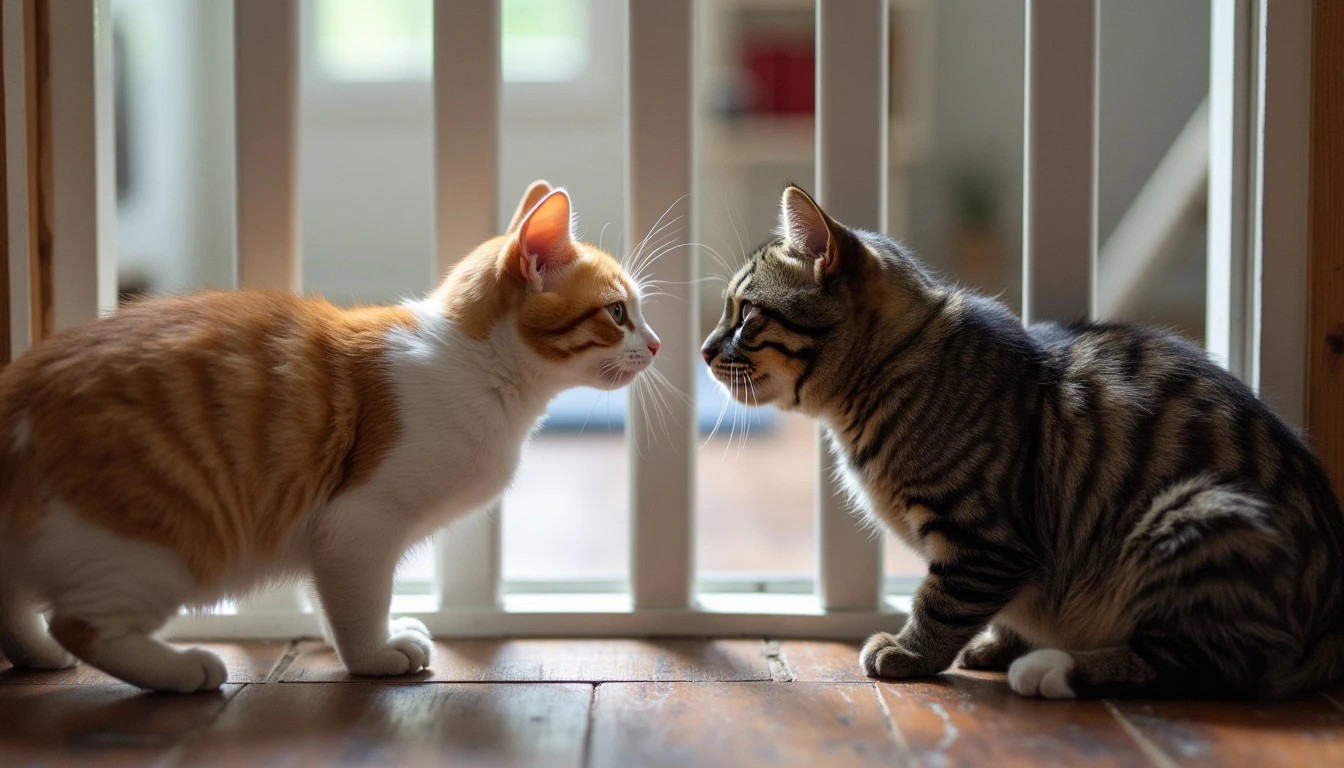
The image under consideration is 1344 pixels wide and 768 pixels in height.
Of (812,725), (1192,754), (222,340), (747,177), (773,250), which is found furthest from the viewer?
(747,177)

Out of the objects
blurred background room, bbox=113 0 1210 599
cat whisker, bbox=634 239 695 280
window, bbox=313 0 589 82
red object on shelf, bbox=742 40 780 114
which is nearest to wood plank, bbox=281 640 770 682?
cat whisker, bbox=634 239 695 280

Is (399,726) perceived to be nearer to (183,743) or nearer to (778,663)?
(183,743)

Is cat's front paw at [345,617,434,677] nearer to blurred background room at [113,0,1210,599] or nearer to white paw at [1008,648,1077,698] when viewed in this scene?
white paw at [1008,648,1077,698]

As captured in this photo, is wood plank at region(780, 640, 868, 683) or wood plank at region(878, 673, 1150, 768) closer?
wood plank at region(878, 673, 1150, 768)

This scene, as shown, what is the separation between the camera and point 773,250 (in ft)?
5.62

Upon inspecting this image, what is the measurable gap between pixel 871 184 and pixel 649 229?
34cm

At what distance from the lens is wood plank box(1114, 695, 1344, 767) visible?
50.3 inches

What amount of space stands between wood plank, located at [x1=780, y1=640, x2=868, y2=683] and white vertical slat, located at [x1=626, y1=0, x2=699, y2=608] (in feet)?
0.64

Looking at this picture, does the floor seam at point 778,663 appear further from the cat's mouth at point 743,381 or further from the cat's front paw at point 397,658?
the cat's front paw at point 397,658

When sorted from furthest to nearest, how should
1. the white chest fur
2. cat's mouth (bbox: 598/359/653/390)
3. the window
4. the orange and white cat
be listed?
the window
cat's mouth (bbox: 598/359/653/390)
the white chest fur
the orange and white cat

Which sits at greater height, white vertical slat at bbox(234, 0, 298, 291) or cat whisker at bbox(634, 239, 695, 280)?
white vertical slat at bbox(234, 0, 298, 291)

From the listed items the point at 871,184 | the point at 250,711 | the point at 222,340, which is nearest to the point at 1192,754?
the point at 871,184

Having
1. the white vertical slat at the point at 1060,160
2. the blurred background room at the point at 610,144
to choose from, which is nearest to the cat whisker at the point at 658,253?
the white vertical slat at the point at 1060,160

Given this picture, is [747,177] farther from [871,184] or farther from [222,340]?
[222,340]
